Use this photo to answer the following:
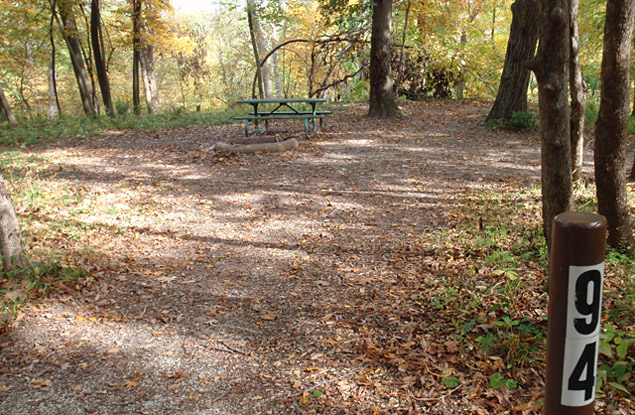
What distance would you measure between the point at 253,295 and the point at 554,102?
279 cm

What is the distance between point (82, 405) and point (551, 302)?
2654mm

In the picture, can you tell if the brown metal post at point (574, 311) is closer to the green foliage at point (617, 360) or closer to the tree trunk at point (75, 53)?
the green foliage at point (617, 360)

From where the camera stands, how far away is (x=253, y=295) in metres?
4.14

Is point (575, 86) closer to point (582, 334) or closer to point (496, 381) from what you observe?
point (496, 381)

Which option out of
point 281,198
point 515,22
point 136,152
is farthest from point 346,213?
point 515,22

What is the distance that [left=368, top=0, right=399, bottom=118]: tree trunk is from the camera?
11.7 meters

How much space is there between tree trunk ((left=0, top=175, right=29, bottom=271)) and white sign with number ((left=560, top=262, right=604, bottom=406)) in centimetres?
416

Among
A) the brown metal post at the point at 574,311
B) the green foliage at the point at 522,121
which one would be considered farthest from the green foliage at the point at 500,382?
the green foliage at the point at 522,121

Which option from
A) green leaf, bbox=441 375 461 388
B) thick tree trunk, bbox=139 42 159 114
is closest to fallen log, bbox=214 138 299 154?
green leaf, bbox=441 375 461 388

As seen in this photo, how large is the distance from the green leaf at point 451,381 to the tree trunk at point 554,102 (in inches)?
54.9

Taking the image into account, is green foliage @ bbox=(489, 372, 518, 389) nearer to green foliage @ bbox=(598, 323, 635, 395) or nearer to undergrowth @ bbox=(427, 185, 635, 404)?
undergrowth @ bbox=(427, 185, 635, 404)

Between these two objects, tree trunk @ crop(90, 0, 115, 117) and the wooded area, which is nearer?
the wooded area

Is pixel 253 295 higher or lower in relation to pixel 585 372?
lower

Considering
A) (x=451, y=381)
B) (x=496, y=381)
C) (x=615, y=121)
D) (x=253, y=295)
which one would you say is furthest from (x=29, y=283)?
(x=615, y=121)
